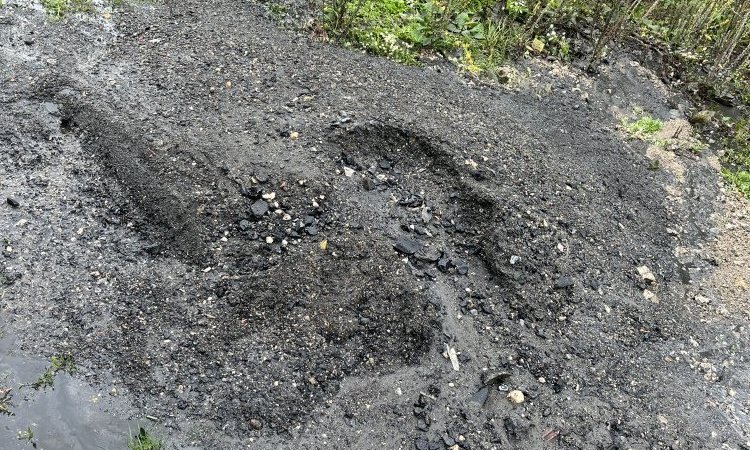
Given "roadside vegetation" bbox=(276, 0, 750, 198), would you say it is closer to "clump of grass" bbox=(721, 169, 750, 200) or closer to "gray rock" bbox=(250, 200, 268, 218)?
"clump of grass" bbox=(721, 169, 750, 200)

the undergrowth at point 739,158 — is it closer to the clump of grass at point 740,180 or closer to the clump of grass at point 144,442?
the clump of grass at point 740,180

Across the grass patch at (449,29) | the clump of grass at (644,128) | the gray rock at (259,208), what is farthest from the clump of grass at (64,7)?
the clump of grass at (644,128)

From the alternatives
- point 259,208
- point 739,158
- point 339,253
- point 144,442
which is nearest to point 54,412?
point 144,442

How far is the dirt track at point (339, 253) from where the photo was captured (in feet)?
10.1

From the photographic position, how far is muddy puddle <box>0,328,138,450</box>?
106 inches

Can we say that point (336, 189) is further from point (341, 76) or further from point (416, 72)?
point (416, 72)

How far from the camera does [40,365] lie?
116 inches

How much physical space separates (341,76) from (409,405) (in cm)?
287

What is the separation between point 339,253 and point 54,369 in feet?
5.34

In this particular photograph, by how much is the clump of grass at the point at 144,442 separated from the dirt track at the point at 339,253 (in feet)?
0.32

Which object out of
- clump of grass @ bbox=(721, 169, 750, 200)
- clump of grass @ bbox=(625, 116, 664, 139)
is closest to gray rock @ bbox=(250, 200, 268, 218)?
clump of grass @ bbox=(625, 116, 664, 139)

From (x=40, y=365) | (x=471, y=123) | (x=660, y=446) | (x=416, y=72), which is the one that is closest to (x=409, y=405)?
(x=660, y=446)

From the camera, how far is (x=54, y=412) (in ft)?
9.16

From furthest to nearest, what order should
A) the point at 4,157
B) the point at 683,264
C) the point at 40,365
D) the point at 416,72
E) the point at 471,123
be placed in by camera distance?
1. the point at 416,72
2. the point at 471,123
3. the point at 683,264
4. the point at 4,157
5. the point at 40,365
